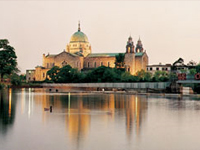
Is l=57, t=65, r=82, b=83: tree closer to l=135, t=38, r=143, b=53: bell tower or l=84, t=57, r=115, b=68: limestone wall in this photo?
l=84, t=57, r=115, b=68: limestone wall

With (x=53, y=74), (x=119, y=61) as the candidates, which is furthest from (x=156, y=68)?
(x=53, y=74)

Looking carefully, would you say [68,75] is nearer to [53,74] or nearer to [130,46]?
[53,74]

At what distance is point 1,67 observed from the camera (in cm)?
Answer: 8812

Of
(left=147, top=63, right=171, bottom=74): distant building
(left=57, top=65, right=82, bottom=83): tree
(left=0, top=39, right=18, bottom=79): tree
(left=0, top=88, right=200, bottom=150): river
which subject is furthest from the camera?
(left=147, top=63, right=171, bottom=74): distant building

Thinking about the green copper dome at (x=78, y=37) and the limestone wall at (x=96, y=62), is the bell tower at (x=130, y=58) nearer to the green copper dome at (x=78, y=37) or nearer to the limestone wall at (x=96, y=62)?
the limestone wall at (x=96, y=62)

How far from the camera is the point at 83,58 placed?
523ft

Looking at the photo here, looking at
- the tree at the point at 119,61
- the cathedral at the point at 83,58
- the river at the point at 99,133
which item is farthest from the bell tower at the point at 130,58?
the river at the point at 99,133

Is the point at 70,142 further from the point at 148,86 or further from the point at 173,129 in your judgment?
the point at 148,86

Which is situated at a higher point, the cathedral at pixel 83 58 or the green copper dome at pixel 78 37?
the green copper dome at pixel 78 37

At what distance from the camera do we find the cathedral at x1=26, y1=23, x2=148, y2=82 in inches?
5738

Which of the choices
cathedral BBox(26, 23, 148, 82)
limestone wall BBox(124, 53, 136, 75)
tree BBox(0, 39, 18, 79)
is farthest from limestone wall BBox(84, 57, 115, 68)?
tree BBox(0, 39, 18, 79)

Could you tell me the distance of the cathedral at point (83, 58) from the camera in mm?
145750

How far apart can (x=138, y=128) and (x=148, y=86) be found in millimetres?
62970

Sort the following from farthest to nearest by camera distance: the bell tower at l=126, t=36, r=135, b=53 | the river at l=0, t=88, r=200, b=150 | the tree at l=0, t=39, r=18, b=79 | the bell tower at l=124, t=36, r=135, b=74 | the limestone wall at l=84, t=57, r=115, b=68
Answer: the limestone wall at l=84, t=57, r=115, b=68 < the bell tower at l=126, t=36, r=135, b=53 < the bell tower at l=124, t=36, r=135, b=74 < the tree at l=0, t=39, r=18, b=79 < the river at l=0, t=88, r=200, b=150
